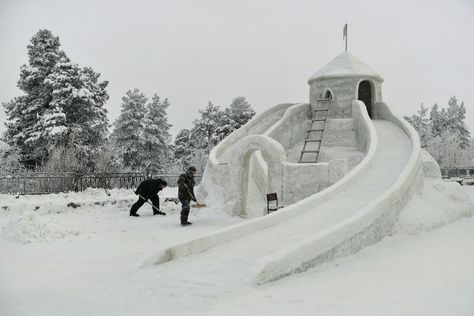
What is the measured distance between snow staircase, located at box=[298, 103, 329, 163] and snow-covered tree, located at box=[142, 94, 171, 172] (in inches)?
759

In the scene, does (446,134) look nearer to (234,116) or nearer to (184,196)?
(234,116)

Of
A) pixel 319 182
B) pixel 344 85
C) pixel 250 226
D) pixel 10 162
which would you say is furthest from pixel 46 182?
pixel 250 226

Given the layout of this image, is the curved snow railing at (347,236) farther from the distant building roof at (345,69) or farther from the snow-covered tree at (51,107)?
the snow-covered tree at (51,107)

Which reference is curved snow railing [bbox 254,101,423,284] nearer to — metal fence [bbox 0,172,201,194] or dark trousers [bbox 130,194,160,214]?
dark trousers [bbox 130,194,160,214]

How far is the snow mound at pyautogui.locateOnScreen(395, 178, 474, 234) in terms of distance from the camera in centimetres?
1040

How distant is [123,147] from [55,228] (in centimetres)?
2547

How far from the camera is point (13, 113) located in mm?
27312

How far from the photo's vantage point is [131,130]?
36656 mm

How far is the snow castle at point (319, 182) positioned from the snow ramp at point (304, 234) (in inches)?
0.7

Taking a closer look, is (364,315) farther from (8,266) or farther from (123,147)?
(123,147)

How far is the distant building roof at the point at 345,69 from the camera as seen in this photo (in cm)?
1895

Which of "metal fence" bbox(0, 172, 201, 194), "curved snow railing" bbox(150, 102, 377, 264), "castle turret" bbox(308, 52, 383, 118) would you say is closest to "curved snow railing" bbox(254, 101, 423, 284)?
"curved snow railing" bbox(150, 102, 377, 264)

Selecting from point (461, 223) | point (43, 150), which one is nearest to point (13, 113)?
point (43, 150)

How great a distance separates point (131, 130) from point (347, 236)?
3024 cm
